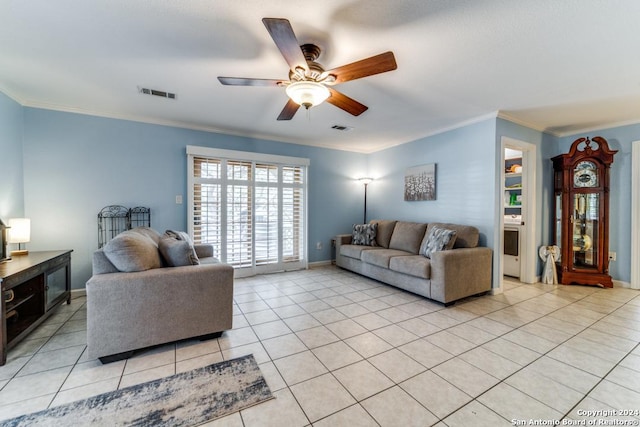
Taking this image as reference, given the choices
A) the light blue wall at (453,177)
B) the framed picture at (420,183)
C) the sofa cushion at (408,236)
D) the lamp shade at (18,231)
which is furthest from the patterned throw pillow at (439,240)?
the lamp shade at (18,231)

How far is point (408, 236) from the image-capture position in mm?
4320

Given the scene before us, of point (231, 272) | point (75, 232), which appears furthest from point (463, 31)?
point (75, 232)

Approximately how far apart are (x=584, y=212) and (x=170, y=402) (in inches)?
224

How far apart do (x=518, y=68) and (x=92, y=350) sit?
13.9 feet

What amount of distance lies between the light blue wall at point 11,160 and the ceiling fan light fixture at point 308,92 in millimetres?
3260

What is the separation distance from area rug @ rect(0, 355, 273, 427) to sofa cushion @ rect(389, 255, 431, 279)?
7.43 feet

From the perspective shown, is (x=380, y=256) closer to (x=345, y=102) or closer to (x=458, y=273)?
(x=458, y=273)

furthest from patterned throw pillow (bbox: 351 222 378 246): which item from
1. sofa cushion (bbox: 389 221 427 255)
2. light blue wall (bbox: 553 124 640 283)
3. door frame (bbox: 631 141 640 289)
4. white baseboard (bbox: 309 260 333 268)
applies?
door frame (bbox: 631 141 640 289)

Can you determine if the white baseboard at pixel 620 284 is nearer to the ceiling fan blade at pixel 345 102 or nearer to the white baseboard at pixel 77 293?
the ceiling fan blade at pixel 345 102

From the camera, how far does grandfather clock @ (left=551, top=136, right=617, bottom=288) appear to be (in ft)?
12.7

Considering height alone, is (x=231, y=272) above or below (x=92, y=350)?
above

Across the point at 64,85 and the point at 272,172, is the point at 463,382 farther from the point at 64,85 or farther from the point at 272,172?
the point at 64,85

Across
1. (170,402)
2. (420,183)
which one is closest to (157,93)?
(170,402)

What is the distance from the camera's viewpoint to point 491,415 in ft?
4.97
